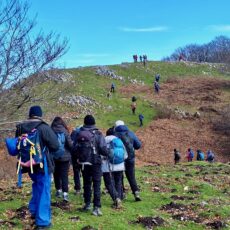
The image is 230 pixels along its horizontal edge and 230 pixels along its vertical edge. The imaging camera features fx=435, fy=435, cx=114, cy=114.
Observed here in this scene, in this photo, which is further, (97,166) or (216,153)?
(216,153)

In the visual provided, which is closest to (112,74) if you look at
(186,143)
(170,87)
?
(170,87)

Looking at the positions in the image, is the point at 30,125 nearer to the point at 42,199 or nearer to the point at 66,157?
the point at 42,199

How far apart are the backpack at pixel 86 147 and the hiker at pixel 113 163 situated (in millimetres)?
856

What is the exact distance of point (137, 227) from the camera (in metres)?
9.20

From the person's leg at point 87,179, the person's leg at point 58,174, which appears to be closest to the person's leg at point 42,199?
the person's leg at point 87,179

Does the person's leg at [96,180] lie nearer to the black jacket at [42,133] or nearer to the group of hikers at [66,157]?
the group of hikers at [66,157]

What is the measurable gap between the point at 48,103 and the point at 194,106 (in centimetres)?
3391

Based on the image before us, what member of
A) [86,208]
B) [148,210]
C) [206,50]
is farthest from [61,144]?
[206,50]

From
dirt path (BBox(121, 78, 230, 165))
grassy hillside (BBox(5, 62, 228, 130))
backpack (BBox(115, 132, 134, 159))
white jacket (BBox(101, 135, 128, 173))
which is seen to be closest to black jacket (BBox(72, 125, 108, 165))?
white jacket (BBox(101, 135, 128, 173))

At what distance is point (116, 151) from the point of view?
1041 centimetres

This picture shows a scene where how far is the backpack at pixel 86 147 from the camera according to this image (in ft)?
30.8

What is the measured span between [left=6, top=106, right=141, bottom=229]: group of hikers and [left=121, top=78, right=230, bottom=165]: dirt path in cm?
2213

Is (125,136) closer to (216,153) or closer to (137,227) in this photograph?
(137,227)

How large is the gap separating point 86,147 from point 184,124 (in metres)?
35.5
